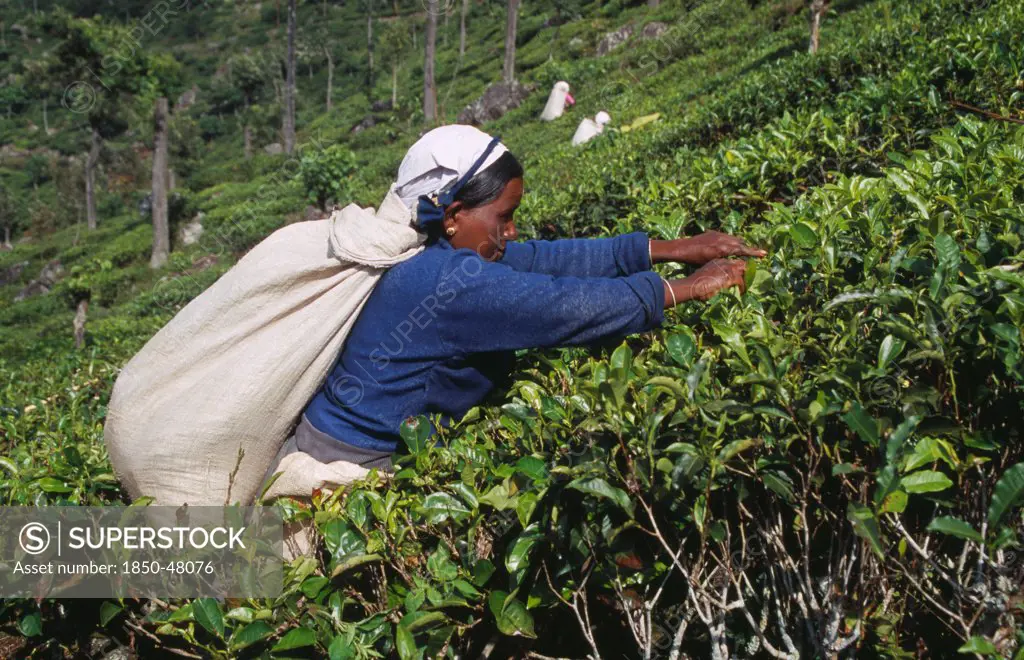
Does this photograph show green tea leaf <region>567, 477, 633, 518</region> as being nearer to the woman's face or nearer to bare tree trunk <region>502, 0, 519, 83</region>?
the woman's face

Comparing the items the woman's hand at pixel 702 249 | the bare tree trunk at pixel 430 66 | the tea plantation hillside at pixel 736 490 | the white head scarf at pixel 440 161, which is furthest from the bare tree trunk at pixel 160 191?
the woman's hand at pixel 702 249

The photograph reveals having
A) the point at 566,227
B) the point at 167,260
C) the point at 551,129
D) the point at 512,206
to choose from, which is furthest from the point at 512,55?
the point at 512,206

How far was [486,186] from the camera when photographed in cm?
223

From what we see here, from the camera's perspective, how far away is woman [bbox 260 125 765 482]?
196cm

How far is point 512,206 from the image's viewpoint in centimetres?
231

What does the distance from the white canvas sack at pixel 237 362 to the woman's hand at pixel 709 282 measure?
0.75 m

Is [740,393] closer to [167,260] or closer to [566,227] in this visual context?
[566,227]

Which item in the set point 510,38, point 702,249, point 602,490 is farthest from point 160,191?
point 602,490

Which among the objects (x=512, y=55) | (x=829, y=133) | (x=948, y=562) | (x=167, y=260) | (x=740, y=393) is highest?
(x=740, y=393)

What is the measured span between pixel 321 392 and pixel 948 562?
5.46 ft

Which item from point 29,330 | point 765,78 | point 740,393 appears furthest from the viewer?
point 29,330

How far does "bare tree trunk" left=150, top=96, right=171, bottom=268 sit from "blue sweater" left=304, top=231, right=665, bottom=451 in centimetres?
2714

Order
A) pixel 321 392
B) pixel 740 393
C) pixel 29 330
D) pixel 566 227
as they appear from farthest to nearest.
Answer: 1. pixel 29 330
2. pixel 566 227
3. pixel 321 392
4. pixel 740 393

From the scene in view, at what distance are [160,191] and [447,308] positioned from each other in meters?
27.5
